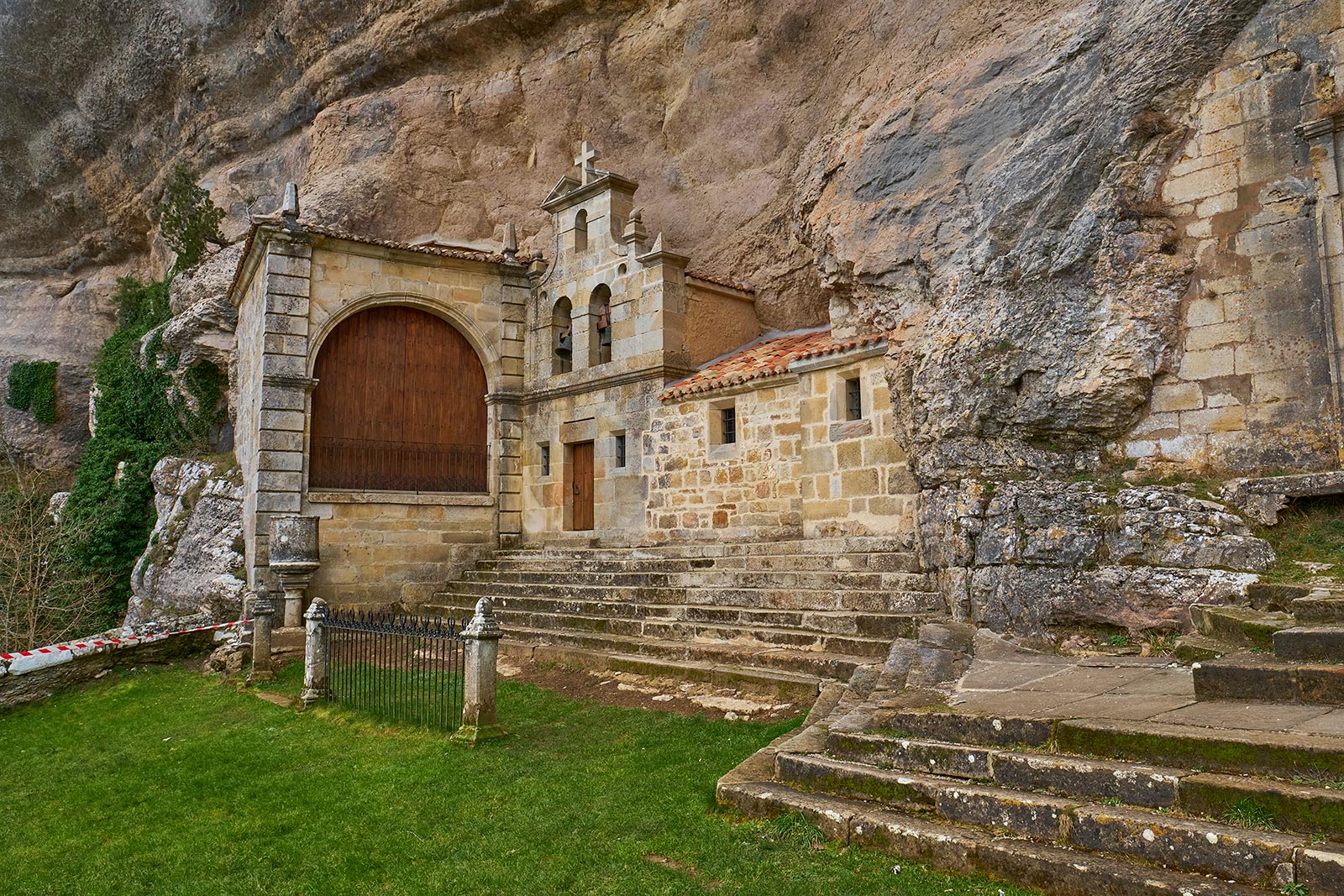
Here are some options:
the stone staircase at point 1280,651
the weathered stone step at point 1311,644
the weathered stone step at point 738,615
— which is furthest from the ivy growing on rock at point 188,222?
the weathered stone step at point 1311,644

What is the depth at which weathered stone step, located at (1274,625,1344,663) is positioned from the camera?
4.51 meters

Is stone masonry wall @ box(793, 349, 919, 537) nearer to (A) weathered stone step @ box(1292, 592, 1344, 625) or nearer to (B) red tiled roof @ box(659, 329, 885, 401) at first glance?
(B) red tiled roof @ box(659, 329, 885, 401)

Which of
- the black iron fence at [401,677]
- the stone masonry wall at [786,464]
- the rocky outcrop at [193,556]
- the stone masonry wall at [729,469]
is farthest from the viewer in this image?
the rocky outcrop at [193,556]

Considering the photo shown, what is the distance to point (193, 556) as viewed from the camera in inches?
604

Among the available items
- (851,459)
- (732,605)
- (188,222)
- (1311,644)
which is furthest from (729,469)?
(188,222)

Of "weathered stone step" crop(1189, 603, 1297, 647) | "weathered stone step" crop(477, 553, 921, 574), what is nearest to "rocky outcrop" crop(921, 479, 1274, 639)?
"weathered stone step" crop(1189, 603, 1297, 647)

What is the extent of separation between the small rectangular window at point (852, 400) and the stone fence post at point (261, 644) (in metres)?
7.73

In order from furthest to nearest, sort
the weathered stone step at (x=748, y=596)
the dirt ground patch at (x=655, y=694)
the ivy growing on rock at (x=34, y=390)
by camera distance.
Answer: the ivy growing on rock at (x=34, y=390), the weathered stone step at (x=748, y=596), the dirt ground patch at (x=655, y=694)

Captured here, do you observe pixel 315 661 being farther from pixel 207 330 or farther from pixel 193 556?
pixel 207 330

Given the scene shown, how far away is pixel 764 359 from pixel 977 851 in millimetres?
10219

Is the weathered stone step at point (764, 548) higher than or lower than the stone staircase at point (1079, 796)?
higher

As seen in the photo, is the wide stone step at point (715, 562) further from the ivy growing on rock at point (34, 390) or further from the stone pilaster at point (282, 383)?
the ivy growing on rock at point (34, 390)

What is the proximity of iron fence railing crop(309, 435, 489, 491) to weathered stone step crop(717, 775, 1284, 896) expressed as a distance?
11.7 m

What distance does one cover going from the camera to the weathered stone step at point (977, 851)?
128 inches
